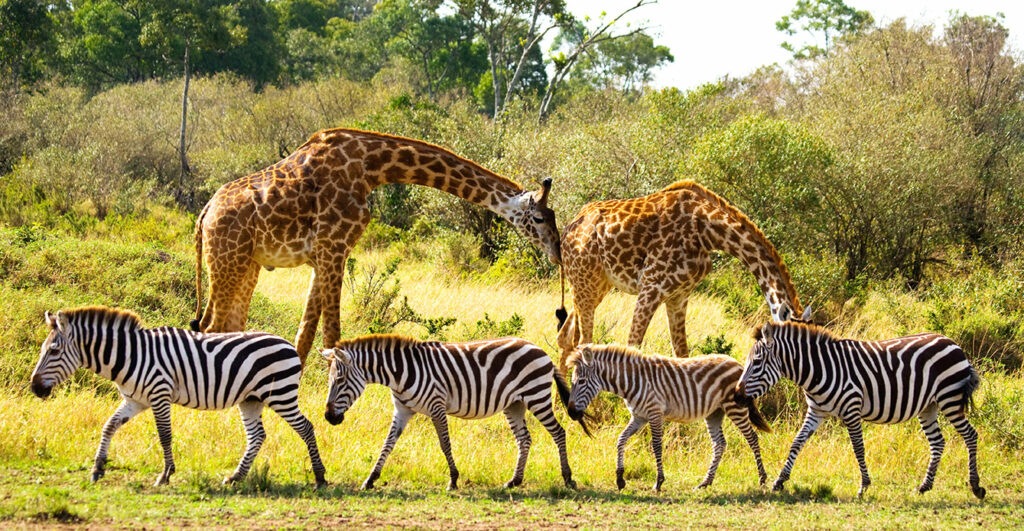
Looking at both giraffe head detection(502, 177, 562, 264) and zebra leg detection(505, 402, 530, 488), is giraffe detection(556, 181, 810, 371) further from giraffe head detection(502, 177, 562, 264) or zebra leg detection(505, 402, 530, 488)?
zebra leg detection(505, 402, 530, 488)

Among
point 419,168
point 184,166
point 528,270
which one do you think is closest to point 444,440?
point 419,168

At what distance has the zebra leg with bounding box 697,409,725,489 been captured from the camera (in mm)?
8055

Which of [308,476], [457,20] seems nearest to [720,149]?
[308,476]

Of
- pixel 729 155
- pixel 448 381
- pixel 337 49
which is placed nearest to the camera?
pixel 448 381

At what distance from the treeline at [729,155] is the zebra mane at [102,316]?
9809 mm

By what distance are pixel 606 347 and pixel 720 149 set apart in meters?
8.60

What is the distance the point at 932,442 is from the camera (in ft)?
27.1

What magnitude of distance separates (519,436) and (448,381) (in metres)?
0.72

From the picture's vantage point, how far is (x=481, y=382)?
7.84 metres

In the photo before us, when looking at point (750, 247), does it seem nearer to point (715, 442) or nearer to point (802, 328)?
point (802, 328)

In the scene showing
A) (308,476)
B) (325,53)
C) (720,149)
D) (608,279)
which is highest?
(325,53)

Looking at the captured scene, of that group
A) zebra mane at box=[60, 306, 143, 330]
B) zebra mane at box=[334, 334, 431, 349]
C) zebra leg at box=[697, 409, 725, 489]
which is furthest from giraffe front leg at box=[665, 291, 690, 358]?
zebra mane at box=[60, 306, 143, 330]

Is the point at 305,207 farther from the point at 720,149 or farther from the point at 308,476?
the point at 720,149

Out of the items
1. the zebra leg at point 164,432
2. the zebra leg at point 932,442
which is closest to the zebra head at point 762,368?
the zebra leg at point 932,442
